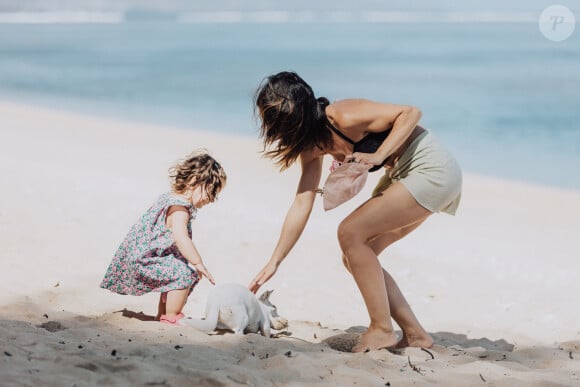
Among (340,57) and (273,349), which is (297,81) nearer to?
(273,349)

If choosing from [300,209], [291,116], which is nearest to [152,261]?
[300,209]

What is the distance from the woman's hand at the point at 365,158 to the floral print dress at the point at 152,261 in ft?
3.49

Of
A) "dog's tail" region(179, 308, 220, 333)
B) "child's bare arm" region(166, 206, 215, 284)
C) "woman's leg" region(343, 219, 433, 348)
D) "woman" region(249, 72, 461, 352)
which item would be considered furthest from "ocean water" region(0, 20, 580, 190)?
"dog's tail" region(179, 308, 220, 333)

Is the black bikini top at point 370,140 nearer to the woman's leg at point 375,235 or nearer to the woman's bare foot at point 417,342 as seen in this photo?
the woman's leg at point 375,235

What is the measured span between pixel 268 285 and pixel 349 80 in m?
14.8

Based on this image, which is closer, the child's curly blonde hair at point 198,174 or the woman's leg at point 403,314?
the woman's leg at point 403,314

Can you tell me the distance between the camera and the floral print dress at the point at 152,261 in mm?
4980

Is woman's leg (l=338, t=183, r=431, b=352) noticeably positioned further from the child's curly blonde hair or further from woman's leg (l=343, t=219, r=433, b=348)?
the child's curly blonde hair

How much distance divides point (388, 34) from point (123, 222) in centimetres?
3452

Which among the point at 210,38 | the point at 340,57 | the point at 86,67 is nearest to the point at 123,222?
the point at 86,67

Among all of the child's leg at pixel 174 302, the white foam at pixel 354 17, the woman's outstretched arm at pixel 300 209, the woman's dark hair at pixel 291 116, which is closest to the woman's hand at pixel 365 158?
the woman's dark hair at pixel 291 116

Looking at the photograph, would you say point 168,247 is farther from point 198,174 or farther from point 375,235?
point 375,235

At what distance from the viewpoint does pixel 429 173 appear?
15.0 ft

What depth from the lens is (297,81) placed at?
454 cm
